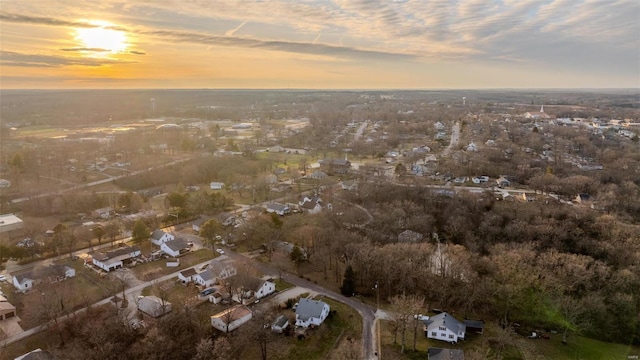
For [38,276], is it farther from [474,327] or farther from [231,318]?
[474,327]

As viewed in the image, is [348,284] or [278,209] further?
[278,209]

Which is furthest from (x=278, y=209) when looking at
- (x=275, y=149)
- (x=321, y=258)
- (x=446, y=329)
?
(x=275, y=149)

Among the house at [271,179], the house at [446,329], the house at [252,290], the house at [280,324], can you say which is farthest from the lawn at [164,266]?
the house at [271,179]

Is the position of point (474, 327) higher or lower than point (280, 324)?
lower

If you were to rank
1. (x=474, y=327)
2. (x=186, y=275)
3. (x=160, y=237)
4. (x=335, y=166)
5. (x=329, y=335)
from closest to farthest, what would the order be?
1. (x=329, y=335)
2. (x=474, y=327)
3. (x=186, y=275)
4. (x=160, y=237)
5. (x=335, y=166)

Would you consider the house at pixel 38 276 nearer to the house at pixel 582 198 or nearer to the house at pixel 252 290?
the house at pixel 252 290

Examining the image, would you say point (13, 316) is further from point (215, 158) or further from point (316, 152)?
point (316, 152)

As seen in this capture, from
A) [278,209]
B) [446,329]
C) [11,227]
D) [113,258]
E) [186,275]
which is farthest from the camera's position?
[278,209]

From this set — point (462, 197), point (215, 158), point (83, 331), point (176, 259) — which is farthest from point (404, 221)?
point (215, 158)

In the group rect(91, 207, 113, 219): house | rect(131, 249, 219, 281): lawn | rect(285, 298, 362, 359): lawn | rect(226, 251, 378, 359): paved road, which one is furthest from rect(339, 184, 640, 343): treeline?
rect(91, 207, 113, 219): house
